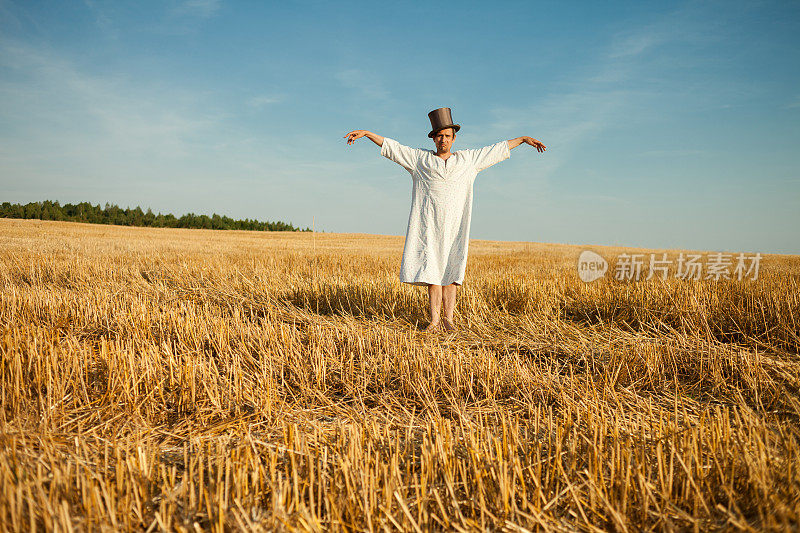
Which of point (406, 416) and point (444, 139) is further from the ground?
point (444, 139)

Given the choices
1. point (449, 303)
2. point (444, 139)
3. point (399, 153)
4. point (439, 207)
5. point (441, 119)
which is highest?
point (441, 119)

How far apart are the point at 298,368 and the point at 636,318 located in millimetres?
3850

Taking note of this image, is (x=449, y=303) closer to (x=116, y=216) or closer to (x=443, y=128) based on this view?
(x=443, y=128)

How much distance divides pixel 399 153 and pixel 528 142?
1.33m

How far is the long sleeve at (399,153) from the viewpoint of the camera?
4.29 meters

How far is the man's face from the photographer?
4.19 metres

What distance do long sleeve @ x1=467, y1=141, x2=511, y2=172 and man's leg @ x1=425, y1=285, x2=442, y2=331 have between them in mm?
1318

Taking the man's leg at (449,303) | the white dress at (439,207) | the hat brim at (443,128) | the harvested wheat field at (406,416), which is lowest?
the harvested wheat field at (406,416)

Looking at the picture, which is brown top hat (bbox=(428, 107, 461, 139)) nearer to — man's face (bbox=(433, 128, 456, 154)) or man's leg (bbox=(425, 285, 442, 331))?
man's face (bbox=(433, 128, 456, 154))

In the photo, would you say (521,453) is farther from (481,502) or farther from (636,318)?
(636,318)

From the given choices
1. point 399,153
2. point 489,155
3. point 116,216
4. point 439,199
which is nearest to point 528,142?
point 489,155

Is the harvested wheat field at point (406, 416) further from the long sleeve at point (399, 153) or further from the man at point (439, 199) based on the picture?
the long sleeve at point (399, 153)

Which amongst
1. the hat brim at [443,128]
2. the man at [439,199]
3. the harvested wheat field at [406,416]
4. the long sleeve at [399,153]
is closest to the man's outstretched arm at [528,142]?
the man at [439,199]

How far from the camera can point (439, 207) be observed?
13.8 feet
